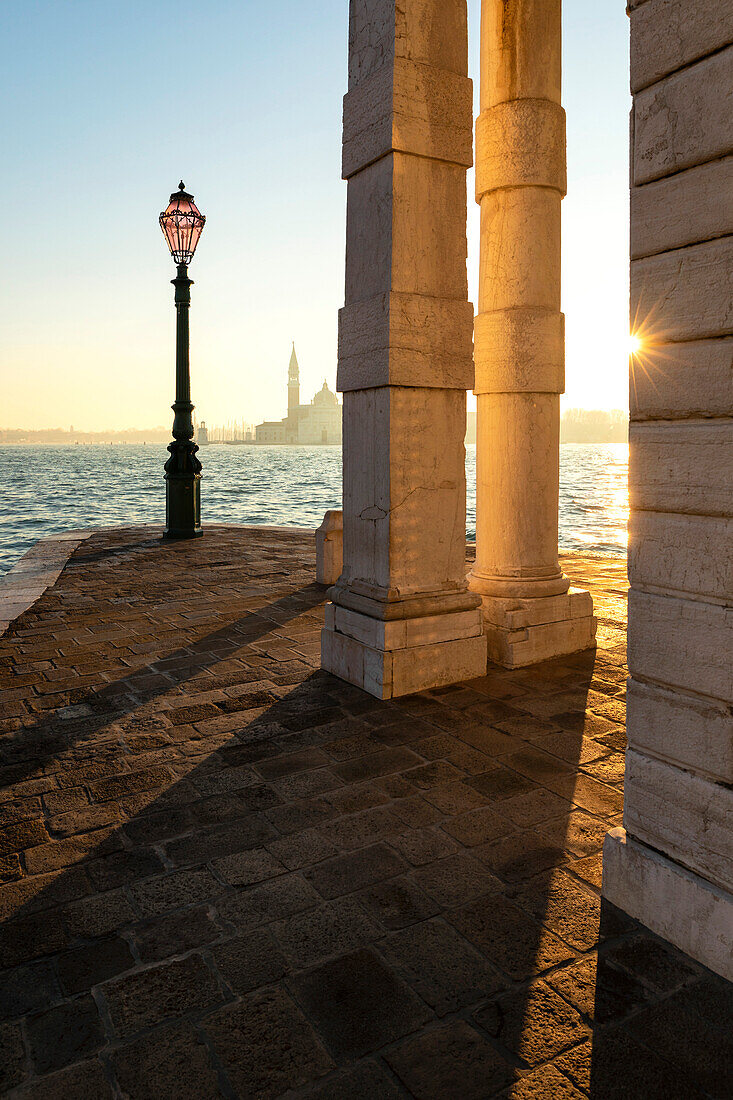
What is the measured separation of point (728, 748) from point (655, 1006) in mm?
734

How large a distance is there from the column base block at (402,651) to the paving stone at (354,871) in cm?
181

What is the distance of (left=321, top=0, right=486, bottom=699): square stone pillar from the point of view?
180 inches

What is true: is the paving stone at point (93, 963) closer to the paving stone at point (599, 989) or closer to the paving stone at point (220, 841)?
the paving stone at point (220, 841)

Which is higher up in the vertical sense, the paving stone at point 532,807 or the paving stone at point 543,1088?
the paving stone at point 532,807

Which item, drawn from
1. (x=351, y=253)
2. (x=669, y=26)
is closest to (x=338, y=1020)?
(x=669, y=26)

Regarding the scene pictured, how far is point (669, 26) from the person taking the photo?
221 centimetres

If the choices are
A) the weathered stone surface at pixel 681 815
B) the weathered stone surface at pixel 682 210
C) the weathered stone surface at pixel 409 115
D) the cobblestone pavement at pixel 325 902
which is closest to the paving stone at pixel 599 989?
the cobblestone pavement at pixel 325 902

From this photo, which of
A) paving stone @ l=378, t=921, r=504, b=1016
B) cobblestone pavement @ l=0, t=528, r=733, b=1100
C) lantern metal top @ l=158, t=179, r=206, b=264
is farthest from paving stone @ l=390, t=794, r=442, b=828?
lantern metal top @ l=158, t=179, r=206, b=264

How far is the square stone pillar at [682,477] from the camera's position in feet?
7.04

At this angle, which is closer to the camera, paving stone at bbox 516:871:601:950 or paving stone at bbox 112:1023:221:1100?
paving stone at bbox 112:1023:221:1100

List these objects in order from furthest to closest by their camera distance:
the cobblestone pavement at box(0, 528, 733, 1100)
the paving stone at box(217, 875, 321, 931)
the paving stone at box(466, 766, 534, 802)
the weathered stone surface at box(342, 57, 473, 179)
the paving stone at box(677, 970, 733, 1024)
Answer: the weathered stone surface at box(342, 57, 473, 179), the paving stone at box(466, 766, 534, 802), the paving stone at box(217, 875, 321, 931), the paving stone at box(677, 970, 733, 1024), the cobblestone pavement at box(0, 528, 733, 1100)

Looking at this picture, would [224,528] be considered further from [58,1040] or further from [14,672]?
[58,1040]

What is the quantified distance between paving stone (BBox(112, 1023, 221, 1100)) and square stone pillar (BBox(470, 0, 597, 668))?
3748 mm

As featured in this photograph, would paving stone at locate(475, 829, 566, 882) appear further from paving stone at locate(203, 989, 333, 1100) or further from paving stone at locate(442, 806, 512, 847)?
paving stone at locate(203, 989, 333, 1100)
